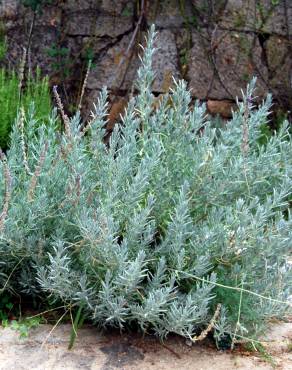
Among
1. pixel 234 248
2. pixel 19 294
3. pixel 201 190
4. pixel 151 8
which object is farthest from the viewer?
pixel 151 8

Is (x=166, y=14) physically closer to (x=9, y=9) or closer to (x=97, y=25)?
(x=97, y=25)

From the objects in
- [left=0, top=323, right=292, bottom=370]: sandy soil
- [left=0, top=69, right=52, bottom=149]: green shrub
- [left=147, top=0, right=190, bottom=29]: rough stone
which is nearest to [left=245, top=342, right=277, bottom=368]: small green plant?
[left=0, top=323, right=292, bottom=370]: sandy soil

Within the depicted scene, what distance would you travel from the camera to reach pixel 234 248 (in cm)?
220

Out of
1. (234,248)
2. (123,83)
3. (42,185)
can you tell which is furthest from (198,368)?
(123,83)

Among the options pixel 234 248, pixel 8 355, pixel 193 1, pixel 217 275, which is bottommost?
pixel 8 355

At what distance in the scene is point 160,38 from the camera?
521 cm

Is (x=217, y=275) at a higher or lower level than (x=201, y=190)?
lower

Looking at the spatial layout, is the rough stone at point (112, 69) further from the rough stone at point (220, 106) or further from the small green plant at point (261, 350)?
the small green plant at point (261, 350)

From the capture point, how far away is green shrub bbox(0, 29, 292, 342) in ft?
7.08

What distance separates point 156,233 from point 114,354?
45cm

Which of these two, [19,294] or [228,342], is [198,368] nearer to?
[228,342]

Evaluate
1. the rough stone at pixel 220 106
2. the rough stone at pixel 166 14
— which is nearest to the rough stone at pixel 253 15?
the rough stone at pixel 166 14

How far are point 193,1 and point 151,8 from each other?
0.33m

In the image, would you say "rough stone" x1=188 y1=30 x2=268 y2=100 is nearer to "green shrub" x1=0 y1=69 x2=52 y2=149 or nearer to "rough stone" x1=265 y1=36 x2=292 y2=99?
"rough stone" x1=265 y1=36 x2=292 y2=99
